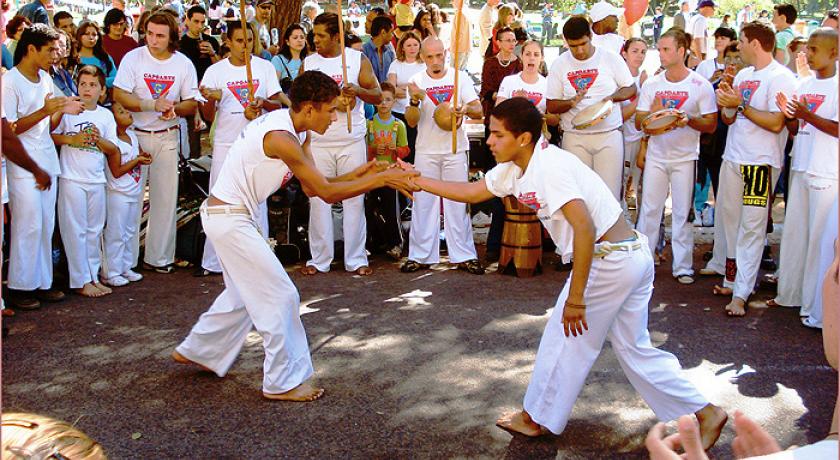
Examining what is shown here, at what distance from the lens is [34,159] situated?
273 inches

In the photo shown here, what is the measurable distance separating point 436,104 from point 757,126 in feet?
9.01

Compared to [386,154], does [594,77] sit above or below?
above

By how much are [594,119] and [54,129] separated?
175 inches

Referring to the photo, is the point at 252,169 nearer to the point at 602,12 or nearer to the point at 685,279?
the point at 685,279

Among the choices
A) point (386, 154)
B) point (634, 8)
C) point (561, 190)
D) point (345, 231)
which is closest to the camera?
point (561, 190)

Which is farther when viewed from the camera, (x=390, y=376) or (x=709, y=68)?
(x=709, y=68)

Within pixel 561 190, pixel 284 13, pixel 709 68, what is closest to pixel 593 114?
pixel 709 68

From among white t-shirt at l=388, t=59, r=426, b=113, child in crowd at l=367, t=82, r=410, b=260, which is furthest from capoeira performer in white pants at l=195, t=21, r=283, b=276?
white t-shirt at l=388, t=59, r=426, b=113

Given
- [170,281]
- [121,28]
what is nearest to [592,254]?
[170,281]

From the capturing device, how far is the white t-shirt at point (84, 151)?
293 inches

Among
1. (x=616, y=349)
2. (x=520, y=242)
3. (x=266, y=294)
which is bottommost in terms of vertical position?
(x=520, y=242)

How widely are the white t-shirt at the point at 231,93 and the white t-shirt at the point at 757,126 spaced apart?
4.07 metres

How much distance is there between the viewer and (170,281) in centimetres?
806

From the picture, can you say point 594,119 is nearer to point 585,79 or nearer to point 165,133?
point 585,79
